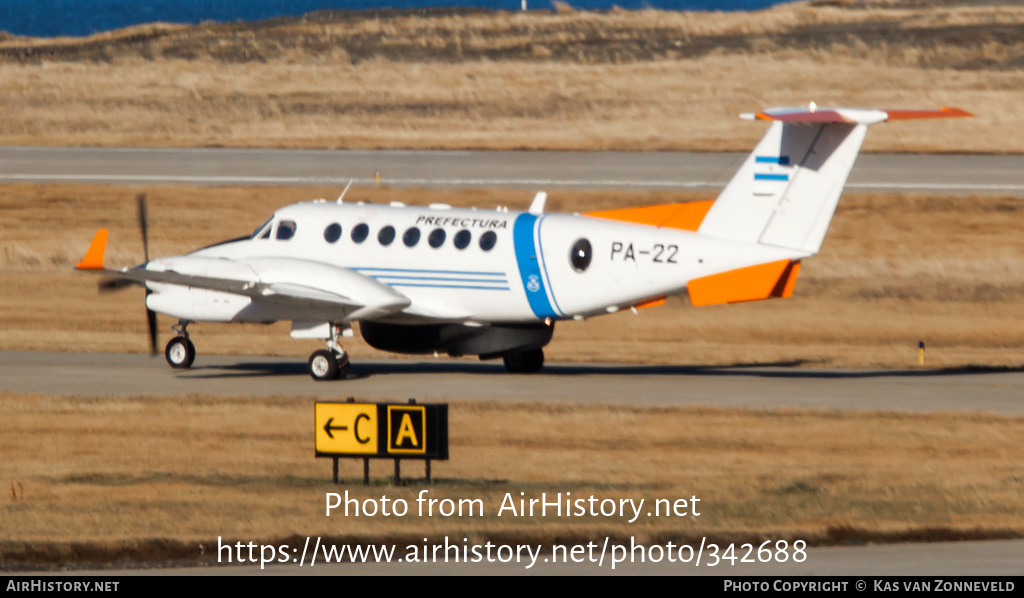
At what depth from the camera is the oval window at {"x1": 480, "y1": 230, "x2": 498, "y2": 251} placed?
2827 cm

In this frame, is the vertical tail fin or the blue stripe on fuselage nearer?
the vertical tail fin

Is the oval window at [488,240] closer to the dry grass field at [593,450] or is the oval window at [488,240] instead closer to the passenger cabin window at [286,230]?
the passenger cabin window at [286,230]

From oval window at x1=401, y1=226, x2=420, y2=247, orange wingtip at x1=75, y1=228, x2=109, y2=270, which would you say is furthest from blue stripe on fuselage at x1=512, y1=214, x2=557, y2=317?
orange wingtip at x1=75, y1=228, x2=109, y2=270

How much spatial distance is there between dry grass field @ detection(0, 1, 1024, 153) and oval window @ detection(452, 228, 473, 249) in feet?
97.0

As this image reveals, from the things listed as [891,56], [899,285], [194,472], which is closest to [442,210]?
[194,472]

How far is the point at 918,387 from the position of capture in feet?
90.5

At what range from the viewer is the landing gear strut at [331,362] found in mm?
28516

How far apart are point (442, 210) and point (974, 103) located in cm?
3974

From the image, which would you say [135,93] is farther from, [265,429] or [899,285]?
[265,429]

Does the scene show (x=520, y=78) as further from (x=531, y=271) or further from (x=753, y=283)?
(x=753, y=283)

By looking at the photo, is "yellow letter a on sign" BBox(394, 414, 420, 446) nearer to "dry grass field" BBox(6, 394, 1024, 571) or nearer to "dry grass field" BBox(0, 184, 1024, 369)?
"dry grass field" BBox(6, 394, 1024, 571)

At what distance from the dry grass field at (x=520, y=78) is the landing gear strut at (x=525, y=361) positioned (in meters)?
28.3

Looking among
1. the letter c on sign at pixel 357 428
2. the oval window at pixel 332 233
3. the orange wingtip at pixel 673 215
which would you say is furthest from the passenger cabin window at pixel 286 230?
the letter c on sign at pixel 357 428

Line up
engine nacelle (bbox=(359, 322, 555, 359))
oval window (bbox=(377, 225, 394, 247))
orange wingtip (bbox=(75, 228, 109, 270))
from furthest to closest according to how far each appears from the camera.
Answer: oval window (bbox=(377, 225, 394, 247)) → engine nacelle (bbox=(359, 322, 555, 359)) → orange wingtip (bbox=(75, 228, 109, 270))
